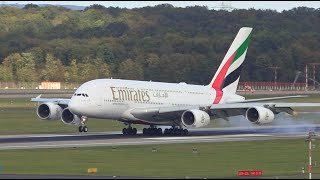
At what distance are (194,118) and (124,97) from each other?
4753 mm

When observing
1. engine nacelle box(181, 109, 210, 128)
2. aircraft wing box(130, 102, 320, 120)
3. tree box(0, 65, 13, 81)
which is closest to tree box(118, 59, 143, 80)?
tree box(0, 65, 13, 81)

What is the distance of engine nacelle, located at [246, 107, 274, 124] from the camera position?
227 ft

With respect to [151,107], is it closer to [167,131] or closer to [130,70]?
[167,131]

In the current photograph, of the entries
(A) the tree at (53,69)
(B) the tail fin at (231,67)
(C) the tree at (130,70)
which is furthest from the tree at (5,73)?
(B) the tail fin at (231,67)

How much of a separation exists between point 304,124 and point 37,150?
113 ft

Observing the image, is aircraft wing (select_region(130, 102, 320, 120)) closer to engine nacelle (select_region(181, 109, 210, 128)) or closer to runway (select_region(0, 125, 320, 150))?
engine nacelle (select_region(181, 109, 210, 128))

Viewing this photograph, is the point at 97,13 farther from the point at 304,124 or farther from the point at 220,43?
the point at 304,124

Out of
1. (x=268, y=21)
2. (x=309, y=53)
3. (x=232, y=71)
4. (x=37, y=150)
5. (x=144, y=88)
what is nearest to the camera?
(x=37, y=150)

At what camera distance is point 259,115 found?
6925cm

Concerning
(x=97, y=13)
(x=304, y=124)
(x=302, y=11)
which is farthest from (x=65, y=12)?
(x=304, y=124)

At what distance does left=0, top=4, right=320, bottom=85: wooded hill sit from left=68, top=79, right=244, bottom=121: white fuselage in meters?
43.8

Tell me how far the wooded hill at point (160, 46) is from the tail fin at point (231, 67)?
40126 millimetres

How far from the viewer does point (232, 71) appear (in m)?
Answer: 76.6

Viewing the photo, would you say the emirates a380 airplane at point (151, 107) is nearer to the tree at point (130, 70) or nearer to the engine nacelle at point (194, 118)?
the engine nacelle at point (194, 118)
